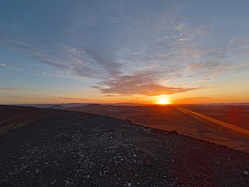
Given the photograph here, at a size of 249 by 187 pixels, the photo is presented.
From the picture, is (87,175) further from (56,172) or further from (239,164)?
(239,164)

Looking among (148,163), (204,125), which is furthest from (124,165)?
(204,125)

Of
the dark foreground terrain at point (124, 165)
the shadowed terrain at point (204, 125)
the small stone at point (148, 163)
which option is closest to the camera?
the dark foreground terrain at point (124, 165)

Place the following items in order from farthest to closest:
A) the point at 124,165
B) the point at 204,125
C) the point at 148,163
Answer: the point at 204,125 < the point at 148,163 < the point at 124,165

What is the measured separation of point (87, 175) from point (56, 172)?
1.54 meters

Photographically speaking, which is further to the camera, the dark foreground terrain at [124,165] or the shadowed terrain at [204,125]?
the shadowed terrain at [204,125]

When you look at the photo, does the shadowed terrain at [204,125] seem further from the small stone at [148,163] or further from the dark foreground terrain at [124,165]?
the small stone at [148,163]

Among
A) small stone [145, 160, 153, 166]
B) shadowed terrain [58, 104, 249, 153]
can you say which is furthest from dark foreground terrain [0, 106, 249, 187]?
shadowed terrain [58, 104, 249, 153]

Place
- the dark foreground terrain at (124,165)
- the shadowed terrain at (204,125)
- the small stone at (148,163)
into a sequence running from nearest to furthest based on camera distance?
the dark foreground terrain at (124,165), the small stone at (148,163), the shadowed terrain at (204,125)

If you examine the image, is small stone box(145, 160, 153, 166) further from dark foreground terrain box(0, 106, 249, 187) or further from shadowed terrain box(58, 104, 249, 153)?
shadowed terrain box(58, 104, 249, 153)

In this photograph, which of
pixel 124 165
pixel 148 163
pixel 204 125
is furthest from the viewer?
pixel 204 125

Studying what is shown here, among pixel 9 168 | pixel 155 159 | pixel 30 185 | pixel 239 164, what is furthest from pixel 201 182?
pixel 9 168

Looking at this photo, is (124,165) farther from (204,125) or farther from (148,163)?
(204,125)

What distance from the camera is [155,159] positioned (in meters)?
6.07

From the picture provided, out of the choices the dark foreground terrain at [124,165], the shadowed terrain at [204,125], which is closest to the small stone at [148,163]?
A: the dark foreground terrain at [124,165]
